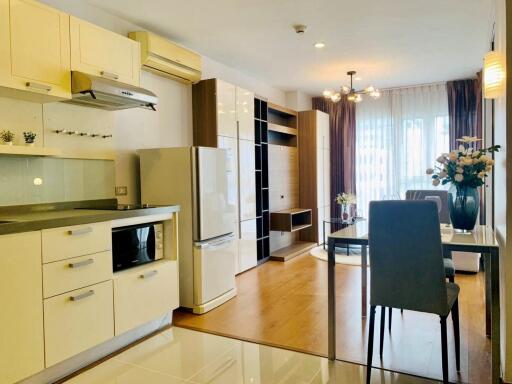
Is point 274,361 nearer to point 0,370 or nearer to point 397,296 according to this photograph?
point 397,296

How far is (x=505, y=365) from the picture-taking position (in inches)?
83.6

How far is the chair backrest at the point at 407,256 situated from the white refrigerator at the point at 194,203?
1677mm

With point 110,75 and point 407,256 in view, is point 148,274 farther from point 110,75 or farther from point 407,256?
point 407,256

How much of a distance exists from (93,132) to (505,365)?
10.6 ft

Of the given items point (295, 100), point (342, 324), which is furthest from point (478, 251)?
point (295, 100)

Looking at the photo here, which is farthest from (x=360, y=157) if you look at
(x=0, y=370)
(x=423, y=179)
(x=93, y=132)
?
(x=0, y=370)

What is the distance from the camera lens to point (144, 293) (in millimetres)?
2832

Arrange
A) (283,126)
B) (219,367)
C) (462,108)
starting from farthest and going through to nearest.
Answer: (283,126) < (462,108) < (219,367)

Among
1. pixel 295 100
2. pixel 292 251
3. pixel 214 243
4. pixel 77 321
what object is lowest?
pixel 292 251

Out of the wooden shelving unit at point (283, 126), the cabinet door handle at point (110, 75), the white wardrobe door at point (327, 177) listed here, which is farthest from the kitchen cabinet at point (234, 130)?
the white wardrobe door at point (327, 177)

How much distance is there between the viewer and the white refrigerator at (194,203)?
337cm

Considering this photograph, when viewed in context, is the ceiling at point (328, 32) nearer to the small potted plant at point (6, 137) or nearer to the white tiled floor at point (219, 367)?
the small potted plant at point (6, 137)

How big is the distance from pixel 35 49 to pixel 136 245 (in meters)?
1.47

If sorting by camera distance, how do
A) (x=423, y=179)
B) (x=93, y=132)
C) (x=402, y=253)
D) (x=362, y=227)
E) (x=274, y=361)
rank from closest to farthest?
(x=402, y=253), (x=274, y=361), (x=362, y=227), (x=93, y=132), (x=423, y=179)
